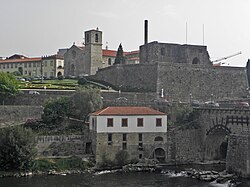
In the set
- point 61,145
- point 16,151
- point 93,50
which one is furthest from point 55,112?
point 93,50

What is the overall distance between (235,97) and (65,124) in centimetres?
3278

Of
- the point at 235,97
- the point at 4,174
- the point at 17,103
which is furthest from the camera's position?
the point at 235,97

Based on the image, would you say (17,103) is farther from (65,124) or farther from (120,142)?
(120,142)

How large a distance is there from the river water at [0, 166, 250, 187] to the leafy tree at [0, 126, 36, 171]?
223 centimetres

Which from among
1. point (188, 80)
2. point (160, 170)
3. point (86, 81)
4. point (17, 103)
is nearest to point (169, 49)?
point (188, 80)

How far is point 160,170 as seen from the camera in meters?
47.4

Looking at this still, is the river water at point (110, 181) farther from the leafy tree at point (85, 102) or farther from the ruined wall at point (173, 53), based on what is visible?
the ruined wall at point (173, 53)

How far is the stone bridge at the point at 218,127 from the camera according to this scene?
49750 mm

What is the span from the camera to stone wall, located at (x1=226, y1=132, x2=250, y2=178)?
43281 millimetres

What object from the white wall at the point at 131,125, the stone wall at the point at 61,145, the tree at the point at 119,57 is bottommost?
the stone wall at the point at 61,145

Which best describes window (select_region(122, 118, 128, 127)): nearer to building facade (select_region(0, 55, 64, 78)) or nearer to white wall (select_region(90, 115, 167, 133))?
white wall (select_region(90, 115, 167, 133))

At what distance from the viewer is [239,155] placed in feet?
145

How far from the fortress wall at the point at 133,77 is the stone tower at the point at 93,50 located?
13.6m

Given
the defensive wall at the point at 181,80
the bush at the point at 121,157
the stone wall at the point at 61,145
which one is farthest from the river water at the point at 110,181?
the defensive wall at the point at 181,80
